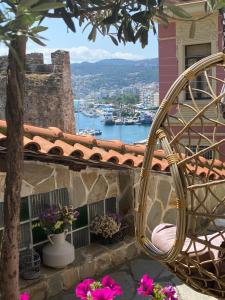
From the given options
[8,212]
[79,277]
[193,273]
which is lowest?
[79,277]

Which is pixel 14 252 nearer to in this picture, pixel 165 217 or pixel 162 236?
pixel 162 236

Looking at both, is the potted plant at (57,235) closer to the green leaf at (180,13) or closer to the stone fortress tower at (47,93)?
the green leaf at (180,13)

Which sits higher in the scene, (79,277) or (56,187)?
(56,187)

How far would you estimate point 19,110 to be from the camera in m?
2.18

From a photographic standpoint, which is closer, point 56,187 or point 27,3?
point 27,3

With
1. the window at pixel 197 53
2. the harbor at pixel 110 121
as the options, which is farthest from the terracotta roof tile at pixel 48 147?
the harbor at pixel 110 121

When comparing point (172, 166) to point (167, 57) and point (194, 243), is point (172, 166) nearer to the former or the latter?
point (194, 243)

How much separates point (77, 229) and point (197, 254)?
358 cm

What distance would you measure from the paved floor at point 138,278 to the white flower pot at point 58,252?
1.14 ft

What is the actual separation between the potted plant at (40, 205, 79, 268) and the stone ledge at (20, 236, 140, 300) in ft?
0.34

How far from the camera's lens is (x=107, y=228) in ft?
18.8

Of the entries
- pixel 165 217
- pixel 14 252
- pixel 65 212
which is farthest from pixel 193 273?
pixel 165 217

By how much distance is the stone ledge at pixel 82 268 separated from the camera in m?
4.68

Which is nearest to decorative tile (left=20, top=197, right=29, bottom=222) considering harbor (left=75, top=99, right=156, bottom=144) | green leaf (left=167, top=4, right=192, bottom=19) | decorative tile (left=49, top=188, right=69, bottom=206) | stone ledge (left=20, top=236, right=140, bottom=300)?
decorative tile (left=49, top=188, right=69, bottom=206)
